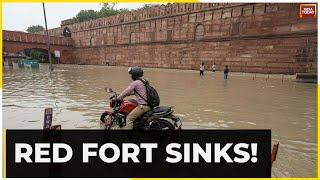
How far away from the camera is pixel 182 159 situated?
4.00 meters

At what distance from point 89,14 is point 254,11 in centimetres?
4234

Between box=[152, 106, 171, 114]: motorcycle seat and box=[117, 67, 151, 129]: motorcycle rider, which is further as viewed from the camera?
box=[152, 106, 171, 114]: motorcycle seat

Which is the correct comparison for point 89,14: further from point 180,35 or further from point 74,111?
point 74,111

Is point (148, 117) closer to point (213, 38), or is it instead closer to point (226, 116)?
point (226, 116)

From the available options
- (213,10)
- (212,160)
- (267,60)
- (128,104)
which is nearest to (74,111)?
(128,104)

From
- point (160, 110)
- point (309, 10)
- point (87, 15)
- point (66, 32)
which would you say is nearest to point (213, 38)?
point (309, 10)

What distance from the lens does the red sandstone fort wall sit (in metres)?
22.6

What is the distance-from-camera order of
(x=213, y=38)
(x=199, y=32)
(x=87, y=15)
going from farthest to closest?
1. (x=87, y=15)
2. (x=199, y=32)
3. (x=213, y=38)

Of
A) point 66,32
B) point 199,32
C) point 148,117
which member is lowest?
point 148,117

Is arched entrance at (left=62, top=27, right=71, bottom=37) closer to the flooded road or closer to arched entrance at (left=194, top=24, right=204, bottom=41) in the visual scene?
arched entrance at (left=194, top=24, right=204, bottom=41)

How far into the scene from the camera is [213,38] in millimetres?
28391

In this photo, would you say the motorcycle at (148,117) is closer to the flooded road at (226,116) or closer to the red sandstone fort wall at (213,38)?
the flooded road at (226,116)

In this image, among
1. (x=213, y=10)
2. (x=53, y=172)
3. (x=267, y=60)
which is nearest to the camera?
(x=53, y=172)

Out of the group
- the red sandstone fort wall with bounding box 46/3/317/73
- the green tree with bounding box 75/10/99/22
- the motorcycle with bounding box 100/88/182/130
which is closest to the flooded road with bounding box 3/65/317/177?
the motorcycle with bounding box 100/88/182/130
